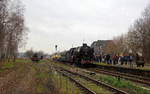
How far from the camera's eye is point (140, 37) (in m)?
63.6

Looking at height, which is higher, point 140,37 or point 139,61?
point 140,37

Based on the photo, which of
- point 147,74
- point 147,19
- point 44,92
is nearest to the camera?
point 44,92

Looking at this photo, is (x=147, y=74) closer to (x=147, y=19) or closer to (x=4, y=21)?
(x=4, y=21)

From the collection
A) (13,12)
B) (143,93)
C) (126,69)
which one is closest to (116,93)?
(143,93)

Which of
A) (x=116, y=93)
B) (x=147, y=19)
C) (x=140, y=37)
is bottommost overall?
(x=116, y=93)

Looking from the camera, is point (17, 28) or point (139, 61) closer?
point (139, 61)

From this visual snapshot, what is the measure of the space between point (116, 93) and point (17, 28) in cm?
4212

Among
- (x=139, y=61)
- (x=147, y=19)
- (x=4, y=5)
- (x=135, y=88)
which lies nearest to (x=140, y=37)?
(x=147, y=19)

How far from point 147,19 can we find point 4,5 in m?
36.1

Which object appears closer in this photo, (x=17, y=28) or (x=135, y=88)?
(x=135, y=88)

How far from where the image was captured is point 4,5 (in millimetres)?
37312

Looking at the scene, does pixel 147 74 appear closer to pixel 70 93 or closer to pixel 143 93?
pixel 143 93

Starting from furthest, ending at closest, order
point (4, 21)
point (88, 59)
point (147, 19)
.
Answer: point (147, 19)
point (88, 59)
point (4, 21)

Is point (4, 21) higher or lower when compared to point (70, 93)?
higher
